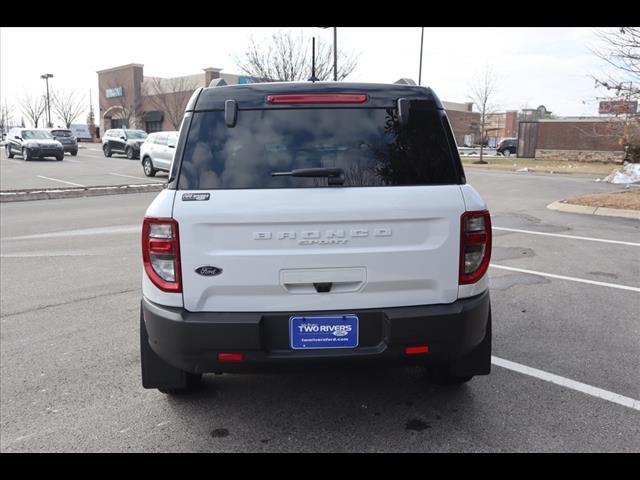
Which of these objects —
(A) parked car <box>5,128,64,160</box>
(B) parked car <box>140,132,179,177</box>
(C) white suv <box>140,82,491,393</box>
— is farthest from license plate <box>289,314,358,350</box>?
(A) parked car <box>5,128,64,160</box>

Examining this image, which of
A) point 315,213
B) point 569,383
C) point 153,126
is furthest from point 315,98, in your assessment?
point 153,126

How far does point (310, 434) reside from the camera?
3.15m

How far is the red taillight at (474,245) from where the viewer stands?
2918 mm

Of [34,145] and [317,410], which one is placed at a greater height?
[34,145]

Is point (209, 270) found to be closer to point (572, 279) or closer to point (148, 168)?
point (572, 279)

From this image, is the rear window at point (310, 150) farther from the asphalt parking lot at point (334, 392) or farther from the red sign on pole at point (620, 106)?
the red sign on pole at point (620, 106)

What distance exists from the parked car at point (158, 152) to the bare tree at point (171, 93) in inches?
1283

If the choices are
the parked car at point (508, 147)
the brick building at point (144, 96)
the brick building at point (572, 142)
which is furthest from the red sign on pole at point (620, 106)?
the brick building at point (144, 96)

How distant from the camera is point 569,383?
380cm

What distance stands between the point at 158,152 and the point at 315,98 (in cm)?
1982

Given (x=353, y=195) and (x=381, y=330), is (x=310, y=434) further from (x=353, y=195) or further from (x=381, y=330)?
(x=353, y=195)

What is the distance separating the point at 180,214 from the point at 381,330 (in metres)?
1.18

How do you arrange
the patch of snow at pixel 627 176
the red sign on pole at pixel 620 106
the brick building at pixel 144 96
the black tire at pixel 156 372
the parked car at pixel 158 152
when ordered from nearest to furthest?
1. the black tire at pixel 156 372
2. the red sign on pole at pixel 620 106
3. the parked car at pixel 158 152
4. the patch of snow at pixel 627 176
5. the brick building at pixel 144 96
